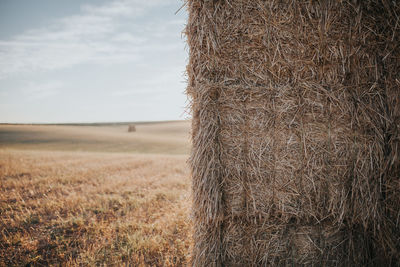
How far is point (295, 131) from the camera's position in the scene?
248 centimetres

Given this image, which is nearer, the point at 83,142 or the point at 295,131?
the point at 295,131

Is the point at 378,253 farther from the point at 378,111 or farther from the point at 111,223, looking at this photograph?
the point at 111,223

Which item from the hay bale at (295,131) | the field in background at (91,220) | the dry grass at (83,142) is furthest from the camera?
the dry grass at (83,142)

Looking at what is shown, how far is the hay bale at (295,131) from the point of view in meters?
2.34

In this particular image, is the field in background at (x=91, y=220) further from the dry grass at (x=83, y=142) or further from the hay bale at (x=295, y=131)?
the dry grass at (x=83, y=142)

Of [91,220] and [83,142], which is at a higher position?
[83,142]

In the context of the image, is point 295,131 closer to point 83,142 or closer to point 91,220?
point 91,220

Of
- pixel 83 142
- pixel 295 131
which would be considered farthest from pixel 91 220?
pixel 83 142

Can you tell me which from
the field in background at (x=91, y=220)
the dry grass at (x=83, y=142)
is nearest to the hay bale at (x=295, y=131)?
the field in background at (x=91, y=220)

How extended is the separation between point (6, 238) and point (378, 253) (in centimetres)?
535

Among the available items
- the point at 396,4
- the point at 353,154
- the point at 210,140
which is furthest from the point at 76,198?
the point at 396,4

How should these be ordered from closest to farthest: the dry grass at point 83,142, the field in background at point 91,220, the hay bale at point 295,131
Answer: the hay bale at point 295,131 → the field in background at point 91,220 → the dry grass at point 83,142

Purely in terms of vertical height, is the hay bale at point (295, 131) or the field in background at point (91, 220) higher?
the hay bale at point (295, 131)

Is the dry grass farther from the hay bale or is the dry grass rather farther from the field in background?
the hay bale
